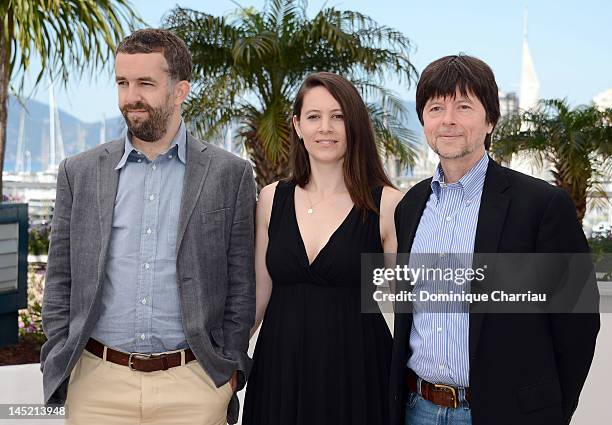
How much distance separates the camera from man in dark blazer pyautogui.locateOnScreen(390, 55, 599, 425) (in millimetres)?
2463

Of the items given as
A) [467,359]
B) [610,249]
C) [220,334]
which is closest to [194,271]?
[220,334]

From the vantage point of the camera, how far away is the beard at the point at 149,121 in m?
2.87

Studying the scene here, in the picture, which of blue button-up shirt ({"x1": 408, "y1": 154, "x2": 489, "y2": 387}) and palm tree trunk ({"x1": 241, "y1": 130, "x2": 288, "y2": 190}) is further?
palm tree trunk ({"x1": 241, "y1": 130, "x2": 288, "y2": 190})

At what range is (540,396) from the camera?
2457mm

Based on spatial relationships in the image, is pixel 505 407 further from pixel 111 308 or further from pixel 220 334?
pixel 111 308

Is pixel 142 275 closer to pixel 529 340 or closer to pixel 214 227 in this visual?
pixel 214 227

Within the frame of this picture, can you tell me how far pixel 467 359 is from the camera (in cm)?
253

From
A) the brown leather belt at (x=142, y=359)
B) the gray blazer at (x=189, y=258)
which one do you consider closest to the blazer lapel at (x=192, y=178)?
the gray blazer at (x=189, y=258)

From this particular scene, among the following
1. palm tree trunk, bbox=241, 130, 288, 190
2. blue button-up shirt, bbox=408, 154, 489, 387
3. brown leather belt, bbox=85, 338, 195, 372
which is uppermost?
palm tree trunk, bbox=241, 130, 288, 190

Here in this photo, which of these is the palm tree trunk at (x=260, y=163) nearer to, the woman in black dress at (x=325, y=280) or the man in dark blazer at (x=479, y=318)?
the woman in black dress at (x=325, y=280)

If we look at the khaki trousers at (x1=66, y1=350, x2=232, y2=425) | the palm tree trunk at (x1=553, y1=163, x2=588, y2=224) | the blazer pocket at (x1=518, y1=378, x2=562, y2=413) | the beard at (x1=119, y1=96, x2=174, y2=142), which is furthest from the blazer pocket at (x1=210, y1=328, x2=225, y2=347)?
the palm tree trunk at (x1=553, y1=163, x2=588, y2=224)

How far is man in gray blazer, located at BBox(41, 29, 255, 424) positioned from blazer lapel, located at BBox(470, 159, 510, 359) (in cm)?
97

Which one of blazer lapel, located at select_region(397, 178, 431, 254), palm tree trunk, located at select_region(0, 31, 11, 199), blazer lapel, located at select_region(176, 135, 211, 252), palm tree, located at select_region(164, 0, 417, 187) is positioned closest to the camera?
blazer lapel, located at select_region(397, 178, 431, 254)

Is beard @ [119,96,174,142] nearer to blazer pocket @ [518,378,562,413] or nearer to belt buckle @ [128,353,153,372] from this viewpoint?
belt buckle @ [128,353,153,372]
